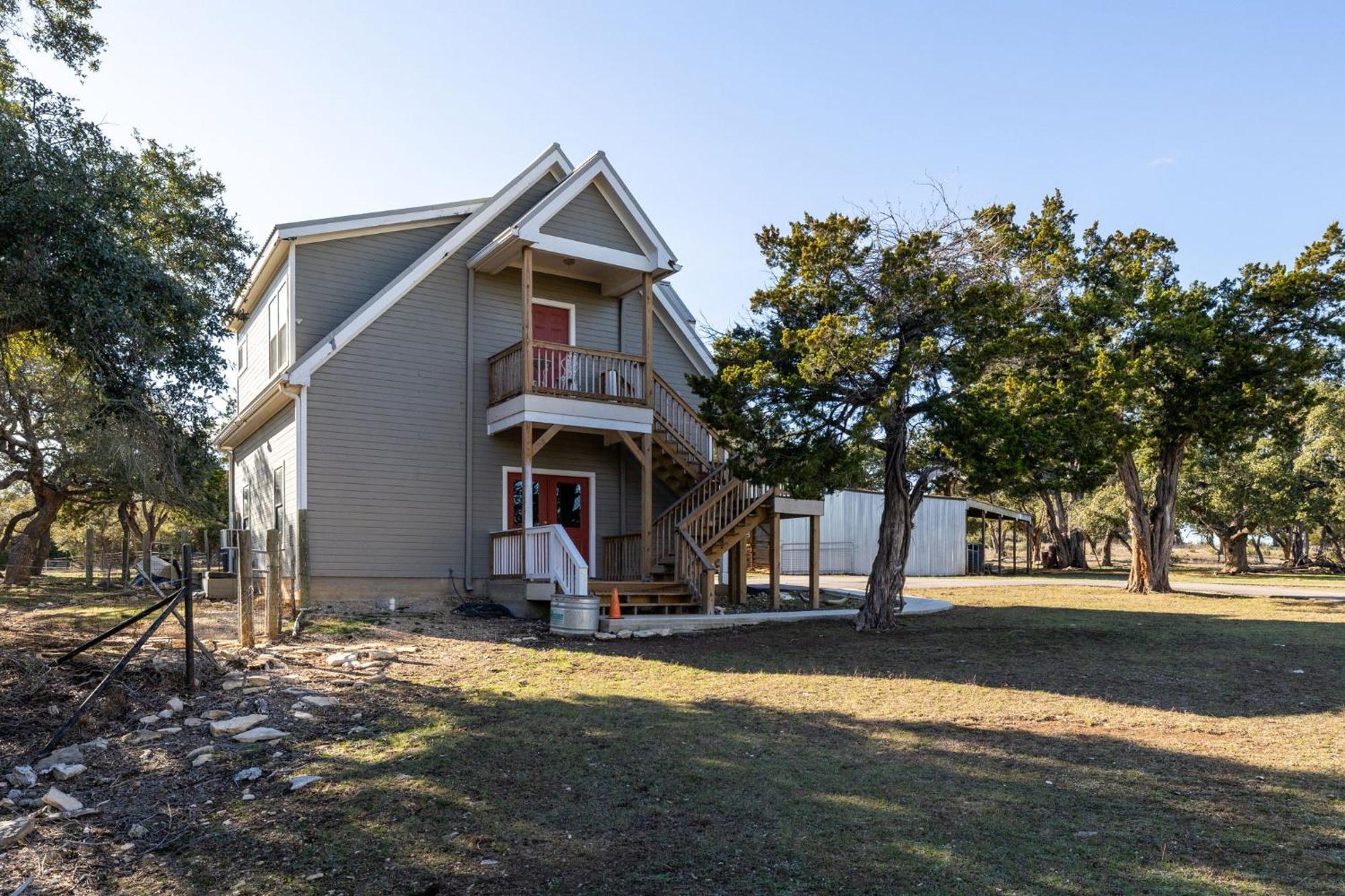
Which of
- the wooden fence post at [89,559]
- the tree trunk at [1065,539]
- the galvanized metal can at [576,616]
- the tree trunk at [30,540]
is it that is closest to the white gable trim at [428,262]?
the galvanized metal can at [576,616]

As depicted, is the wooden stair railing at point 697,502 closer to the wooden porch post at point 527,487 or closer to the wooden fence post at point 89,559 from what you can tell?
the wooden porch post at point 527,487

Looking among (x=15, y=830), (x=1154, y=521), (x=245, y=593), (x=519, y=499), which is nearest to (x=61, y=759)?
(x=15, y=830)

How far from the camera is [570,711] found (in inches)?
309

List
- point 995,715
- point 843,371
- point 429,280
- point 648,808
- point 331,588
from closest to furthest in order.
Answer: point 648,808, point 995,715, point 843,371, point 331,588, point 429,280

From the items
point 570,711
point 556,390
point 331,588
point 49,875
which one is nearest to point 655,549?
point 556,390

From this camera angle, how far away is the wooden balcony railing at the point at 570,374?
51.4 ft

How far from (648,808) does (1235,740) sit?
192 inches

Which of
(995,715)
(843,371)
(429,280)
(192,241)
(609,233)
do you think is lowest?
(995,715)

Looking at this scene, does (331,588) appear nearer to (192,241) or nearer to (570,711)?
(570,711)

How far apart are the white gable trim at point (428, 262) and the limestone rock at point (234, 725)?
8490mm

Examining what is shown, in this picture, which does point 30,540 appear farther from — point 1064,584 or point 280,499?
point 1064,584

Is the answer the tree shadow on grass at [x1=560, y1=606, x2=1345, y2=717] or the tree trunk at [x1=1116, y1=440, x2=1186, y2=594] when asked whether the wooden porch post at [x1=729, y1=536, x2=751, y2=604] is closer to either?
the tree shadow on grass at [x1=560, y1=606, x2=1345, y2=717]

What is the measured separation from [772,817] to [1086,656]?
7983mm

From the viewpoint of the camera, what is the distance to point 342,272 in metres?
16.3
